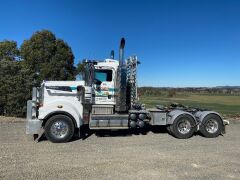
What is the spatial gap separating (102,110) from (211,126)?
4.84 meters

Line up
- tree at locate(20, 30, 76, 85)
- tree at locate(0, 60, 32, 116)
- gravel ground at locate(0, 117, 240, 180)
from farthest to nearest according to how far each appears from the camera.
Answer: tree at locate(20, 30, 76, 85) < tree at locate(0, 60, 32, 116) < gravel ground at locate(0, 117, 240, 180)

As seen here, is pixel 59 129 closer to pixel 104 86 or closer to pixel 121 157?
pixel 104 86

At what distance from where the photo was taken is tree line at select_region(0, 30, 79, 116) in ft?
90.8

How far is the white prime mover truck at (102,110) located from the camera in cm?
1212

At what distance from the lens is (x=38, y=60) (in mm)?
32094

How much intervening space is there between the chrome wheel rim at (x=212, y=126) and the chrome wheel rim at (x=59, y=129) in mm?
6084

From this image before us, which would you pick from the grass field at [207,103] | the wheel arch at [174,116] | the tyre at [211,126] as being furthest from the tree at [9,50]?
the tyre at [211,126]

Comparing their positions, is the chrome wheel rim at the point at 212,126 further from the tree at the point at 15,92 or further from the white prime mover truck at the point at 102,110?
the tree at the point at 15,92

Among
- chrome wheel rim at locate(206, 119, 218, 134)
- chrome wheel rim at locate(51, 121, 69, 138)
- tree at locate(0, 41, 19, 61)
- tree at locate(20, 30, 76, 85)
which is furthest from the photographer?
tree at locate(0, 41, 19, 61)

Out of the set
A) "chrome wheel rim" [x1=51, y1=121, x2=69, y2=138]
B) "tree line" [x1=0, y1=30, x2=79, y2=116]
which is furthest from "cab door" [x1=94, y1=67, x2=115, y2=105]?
"tree line" [x1=0, y1=30, x2=79, y2=116]

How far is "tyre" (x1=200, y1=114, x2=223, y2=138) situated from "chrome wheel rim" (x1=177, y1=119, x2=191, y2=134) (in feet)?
1.95

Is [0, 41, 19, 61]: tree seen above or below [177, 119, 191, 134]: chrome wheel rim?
above

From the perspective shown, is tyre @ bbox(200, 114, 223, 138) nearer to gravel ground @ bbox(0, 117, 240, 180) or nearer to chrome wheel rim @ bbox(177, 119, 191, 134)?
gravel ground @ bbox(0, 117, 240, 180)

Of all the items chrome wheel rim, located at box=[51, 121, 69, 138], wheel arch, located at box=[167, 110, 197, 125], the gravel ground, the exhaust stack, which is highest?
the exhaust stack
